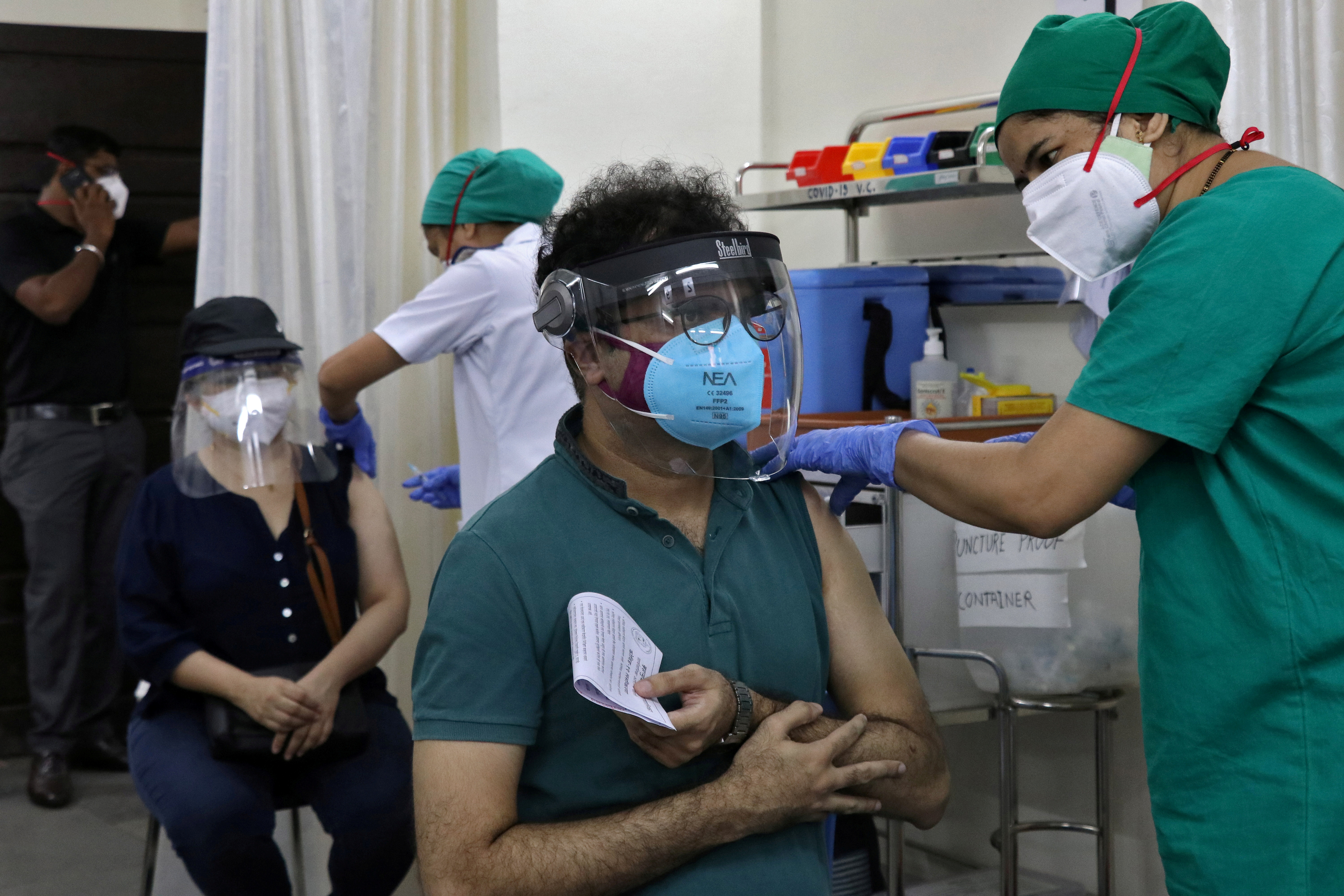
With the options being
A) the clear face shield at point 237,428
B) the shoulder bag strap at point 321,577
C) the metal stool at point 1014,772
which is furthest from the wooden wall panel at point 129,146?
the metal stool at point 1014,772

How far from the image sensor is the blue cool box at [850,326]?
2.32m

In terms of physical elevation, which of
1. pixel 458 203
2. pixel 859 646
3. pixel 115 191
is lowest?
pixel 859 646

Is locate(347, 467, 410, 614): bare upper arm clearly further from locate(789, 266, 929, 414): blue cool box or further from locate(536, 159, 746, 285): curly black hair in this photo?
locate(536, 159, 746, 285): curly black hair

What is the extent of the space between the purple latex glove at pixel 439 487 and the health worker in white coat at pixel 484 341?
0.06m

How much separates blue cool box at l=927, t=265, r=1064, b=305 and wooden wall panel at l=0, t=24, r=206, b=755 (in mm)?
2379

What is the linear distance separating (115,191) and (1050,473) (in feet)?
9.73

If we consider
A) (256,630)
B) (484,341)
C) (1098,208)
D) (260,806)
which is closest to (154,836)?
(260,806)

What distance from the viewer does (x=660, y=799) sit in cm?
109

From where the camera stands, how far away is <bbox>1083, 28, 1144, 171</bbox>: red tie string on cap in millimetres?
1181

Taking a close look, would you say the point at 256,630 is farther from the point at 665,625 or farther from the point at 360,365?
the point at 665,625

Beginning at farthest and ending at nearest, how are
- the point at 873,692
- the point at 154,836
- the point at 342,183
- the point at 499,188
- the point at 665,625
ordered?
1. the point at 342,183
2. the point at 499,188
3. the point at 154,836
4. the point at 873,692
5. the point at 665,625

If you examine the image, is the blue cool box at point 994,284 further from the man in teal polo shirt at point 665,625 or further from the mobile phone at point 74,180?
the mobile phone at point 74,180

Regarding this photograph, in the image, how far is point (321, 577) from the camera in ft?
6.77

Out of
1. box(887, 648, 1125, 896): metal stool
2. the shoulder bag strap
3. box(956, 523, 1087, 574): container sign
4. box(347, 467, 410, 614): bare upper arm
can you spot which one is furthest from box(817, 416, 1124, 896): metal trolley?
the shoulder bag strap
